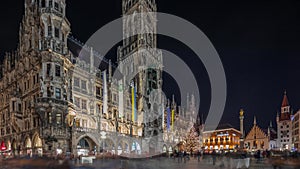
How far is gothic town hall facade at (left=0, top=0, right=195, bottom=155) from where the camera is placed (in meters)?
37.1

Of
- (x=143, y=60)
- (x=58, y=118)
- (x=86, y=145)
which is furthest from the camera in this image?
(x=143, y=60)

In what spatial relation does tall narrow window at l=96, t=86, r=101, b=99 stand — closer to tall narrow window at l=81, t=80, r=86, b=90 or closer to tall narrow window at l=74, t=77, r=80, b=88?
tall narrow window at l=81, t=80, r=86, b=90

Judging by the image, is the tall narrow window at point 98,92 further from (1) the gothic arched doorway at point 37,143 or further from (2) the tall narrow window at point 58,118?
(1) the gothic arched doorway at point 37,143

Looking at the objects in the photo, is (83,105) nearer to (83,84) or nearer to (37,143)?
(83,84)

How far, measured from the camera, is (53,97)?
121 ft

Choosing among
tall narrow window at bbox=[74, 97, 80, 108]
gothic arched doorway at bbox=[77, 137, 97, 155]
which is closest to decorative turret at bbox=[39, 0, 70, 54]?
tall narrow window at bbox=[74, 97, 80, 108]

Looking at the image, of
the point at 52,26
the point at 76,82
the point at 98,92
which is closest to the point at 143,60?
the point at 98,92

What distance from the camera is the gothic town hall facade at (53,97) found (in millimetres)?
37125

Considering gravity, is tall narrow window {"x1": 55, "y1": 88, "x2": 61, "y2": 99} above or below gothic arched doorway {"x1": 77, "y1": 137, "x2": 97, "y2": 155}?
above

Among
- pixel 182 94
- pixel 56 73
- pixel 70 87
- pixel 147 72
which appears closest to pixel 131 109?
pixel 147 72

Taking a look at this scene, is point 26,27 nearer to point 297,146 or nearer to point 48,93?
point 48,93

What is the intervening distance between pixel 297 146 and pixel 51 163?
9591 centimetres

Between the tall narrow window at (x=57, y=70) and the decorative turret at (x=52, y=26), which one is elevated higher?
the decorative turret at (x=52, y=26)

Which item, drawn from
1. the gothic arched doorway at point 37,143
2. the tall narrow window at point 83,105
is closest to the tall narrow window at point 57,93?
the gothic arched doorway at point 37,143
